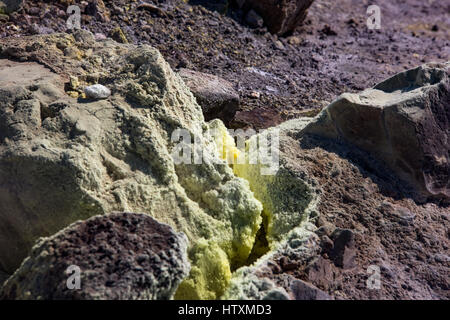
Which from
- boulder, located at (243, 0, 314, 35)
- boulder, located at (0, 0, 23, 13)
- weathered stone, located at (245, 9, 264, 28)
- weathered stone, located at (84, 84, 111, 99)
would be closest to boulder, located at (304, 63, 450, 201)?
weathered stone, located at (84, 84, 111, 99)

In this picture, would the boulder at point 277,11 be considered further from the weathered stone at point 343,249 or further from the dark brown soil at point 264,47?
the weathered stone at point 343,249

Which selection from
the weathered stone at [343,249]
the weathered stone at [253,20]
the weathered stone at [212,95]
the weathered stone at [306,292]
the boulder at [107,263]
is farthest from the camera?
the weathered stone at [253,20]

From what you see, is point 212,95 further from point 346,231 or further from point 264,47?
point 264,47

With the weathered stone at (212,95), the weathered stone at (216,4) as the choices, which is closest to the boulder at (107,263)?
the weathered stone at (212,95)

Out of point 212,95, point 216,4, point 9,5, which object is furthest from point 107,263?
point 216,4

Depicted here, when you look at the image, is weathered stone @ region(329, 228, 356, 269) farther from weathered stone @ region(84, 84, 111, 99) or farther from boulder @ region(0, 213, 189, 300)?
weathered stone @ region(84, 84, 111, 99)

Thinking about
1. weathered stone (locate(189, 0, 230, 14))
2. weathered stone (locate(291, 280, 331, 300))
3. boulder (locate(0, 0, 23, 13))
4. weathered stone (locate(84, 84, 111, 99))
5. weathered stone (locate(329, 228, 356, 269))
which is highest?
weathered stone (locate(189, 0, 230, 14))

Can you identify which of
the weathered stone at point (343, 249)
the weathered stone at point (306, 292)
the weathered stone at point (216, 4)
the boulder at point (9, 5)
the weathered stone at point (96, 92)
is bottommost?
the weathered stone at point (306, 292)

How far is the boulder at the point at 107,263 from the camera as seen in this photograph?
182 centimetres

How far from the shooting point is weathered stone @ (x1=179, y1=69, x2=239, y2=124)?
3.69 meters

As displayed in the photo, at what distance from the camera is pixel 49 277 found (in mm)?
1869

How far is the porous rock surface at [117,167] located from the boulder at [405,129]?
0.77 meters
